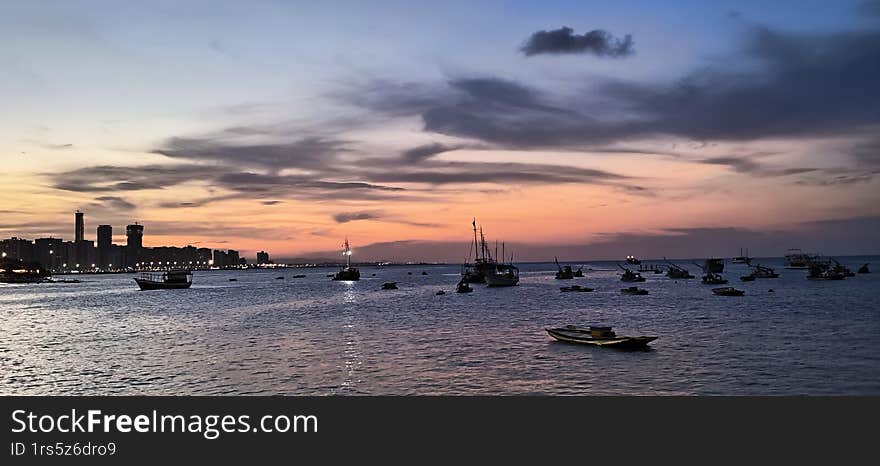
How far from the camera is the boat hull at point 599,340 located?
4966 cm

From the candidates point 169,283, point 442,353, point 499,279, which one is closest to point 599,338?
point 442,353

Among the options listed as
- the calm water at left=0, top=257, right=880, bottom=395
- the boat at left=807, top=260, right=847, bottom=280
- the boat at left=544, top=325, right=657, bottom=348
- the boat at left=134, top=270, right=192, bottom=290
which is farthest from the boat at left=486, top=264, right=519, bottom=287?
the boat at left=544, top=325, right=657, bottom=348

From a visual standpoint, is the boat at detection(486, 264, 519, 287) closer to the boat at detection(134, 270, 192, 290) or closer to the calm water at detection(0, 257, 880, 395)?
the calm water at detection(0, 257, 880, 395)

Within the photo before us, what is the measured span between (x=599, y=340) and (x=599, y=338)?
23 cm

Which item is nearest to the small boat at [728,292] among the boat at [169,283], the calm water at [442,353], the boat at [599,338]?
the calm water at [442,353]

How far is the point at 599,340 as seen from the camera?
168 ft

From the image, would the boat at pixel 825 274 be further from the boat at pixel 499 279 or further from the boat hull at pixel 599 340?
the boat hull at pixel 599 340

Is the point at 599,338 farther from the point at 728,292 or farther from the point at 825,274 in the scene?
the point at 825,274
